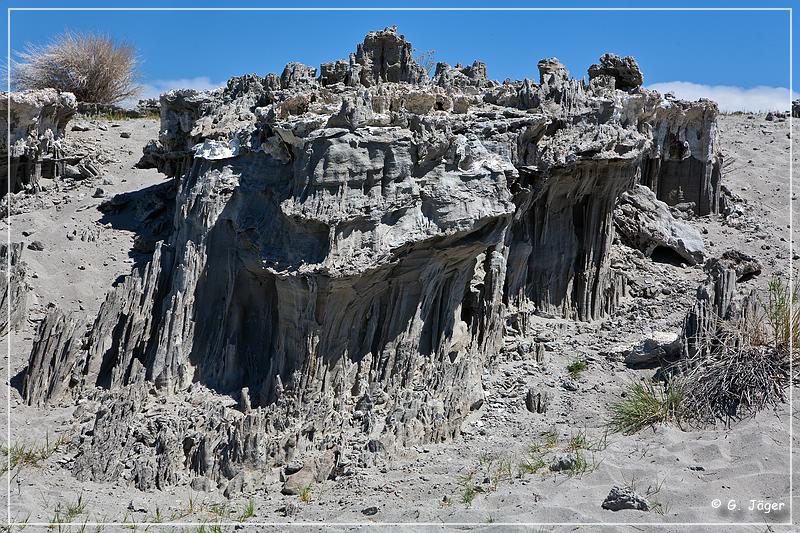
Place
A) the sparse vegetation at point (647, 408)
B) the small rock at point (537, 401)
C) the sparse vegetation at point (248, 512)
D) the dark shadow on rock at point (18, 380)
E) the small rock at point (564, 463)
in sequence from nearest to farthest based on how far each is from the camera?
the sparse vegetation at point (248, 512) → the small rock at point (564, 463) → the sparse vegetation at point (647, 408) → the small rock at point (537, 401) → the dark shadow on rock at point (18, 380)

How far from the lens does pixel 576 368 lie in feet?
32.4

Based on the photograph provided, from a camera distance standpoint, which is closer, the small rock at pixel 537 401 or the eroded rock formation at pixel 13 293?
the small rock at pixel 537 401

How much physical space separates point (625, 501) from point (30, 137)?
11.0 m

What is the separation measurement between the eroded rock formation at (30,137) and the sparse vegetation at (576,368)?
28.6 feet

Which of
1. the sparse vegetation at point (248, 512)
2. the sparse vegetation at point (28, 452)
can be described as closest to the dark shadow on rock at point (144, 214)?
the sparse vegetation at point (28, 452)

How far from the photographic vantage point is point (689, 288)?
1169cm

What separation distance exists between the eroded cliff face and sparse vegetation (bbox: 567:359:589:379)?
847 millimetres

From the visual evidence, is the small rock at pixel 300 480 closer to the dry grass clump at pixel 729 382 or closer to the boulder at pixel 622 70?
the dry grass clump at pixel 729 382

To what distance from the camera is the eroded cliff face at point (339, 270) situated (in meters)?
8.68

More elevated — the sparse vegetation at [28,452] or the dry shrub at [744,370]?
the dry shrub at [744,370]

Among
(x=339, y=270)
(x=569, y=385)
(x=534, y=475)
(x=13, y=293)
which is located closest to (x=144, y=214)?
(x=13, y=293)

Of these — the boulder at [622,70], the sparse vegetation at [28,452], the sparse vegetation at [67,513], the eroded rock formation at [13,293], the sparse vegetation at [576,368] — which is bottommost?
the sparse vegetation at [67,513]

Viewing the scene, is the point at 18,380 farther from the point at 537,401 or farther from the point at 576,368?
the point at 576,368

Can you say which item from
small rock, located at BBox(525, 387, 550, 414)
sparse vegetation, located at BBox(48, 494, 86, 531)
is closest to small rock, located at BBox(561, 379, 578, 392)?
small rock, located at BBox(525, 387, 550, 414)
